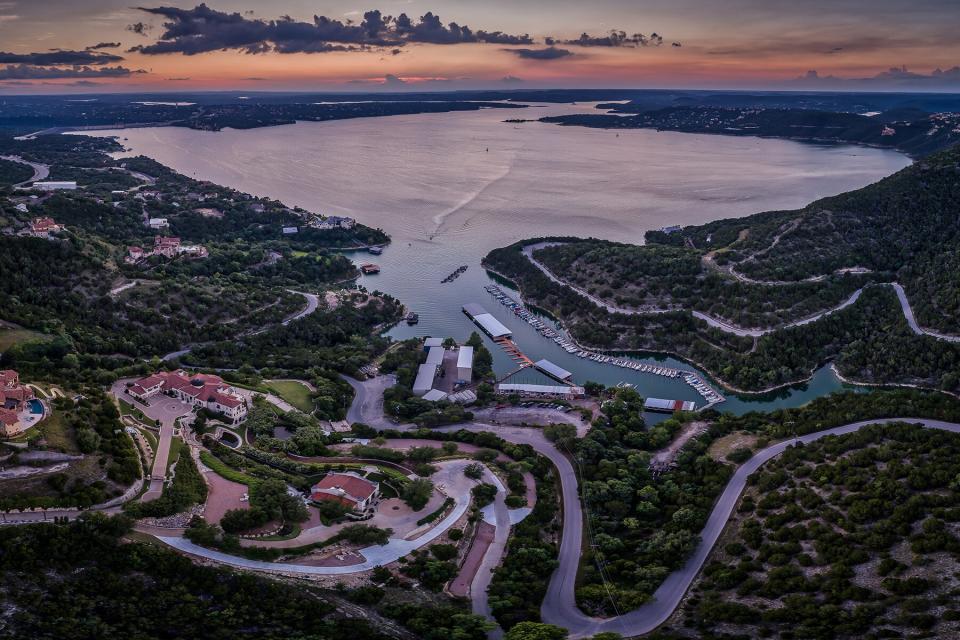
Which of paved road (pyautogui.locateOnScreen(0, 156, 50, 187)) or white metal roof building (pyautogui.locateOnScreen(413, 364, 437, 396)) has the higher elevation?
paved road (pyautogui.locateOnScreen(0, 156, 50, 187))

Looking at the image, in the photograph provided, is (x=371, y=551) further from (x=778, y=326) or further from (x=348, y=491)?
(x=778, y=326)

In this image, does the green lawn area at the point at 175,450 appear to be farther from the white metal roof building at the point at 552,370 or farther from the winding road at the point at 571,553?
the white metal roof building at the point at 552,370

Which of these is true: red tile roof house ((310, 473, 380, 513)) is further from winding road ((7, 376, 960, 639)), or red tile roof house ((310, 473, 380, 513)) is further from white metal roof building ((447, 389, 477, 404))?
white metal roof building ((447, 389, 477, 404))

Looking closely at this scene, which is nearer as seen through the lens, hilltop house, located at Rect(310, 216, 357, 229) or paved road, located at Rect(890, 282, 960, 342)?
paved road, located at Rect(890, 282, 960, 342)

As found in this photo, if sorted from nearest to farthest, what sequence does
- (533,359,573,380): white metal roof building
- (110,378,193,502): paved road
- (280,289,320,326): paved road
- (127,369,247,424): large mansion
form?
(110,378,193,502): paved road < (127,369,247,424): large mansion < (533,359,573,380): white metal roof building < (280,289,320,326): paved road

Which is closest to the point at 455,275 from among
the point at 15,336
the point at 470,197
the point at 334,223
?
the point at 334,223

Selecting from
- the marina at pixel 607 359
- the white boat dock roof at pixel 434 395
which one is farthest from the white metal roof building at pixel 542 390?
the marina at pixel 607 359

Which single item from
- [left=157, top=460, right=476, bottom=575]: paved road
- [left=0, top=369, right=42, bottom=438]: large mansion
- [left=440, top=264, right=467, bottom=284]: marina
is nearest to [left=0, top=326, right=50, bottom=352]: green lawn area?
[left=0, top=369, right=42, bottom=438]: large mansion
